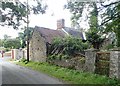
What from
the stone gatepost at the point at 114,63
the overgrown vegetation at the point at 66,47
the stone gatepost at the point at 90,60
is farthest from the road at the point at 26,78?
the overgrown vegetation at the point at 66,47

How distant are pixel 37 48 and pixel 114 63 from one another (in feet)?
51.7

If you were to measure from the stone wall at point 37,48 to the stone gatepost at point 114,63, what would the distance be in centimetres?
1265

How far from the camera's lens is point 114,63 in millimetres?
11930

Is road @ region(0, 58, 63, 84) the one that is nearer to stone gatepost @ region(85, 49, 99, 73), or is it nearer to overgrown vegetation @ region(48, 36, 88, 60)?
stone gatepost @ region(85, 49, 99, 73)

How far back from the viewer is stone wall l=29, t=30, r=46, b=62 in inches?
968

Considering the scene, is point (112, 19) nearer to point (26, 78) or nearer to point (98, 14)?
point (98, 14)

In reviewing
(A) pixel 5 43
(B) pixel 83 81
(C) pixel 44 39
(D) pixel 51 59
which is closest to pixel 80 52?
(D) pixel 51 59

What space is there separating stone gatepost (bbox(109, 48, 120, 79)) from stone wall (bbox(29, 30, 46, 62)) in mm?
12648

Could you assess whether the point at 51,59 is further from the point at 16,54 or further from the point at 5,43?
the point at 5,43

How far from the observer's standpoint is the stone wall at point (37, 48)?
24.6m

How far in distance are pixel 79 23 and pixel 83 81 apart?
334 inches

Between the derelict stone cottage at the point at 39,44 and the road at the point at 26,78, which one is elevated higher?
the derelict stone cottage at the point at 39,44

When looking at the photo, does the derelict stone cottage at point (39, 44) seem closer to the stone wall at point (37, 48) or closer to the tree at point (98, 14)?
the stone wall at point (37, 48)

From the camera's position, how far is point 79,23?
18922mm
